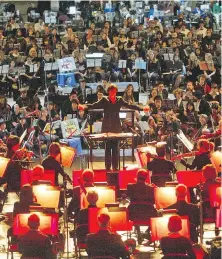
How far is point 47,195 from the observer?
1312cm

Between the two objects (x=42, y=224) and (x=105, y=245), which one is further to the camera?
(x=42, y=224)

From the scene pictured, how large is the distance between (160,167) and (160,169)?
3 centimetres

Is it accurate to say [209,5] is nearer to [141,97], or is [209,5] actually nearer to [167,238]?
[141,97]

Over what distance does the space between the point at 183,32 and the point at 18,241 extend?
777 inches

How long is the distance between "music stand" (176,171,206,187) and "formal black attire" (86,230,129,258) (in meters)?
2.59

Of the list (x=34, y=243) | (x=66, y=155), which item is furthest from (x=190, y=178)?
(x=34, y=243)

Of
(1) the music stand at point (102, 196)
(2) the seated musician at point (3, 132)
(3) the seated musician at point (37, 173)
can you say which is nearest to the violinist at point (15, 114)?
(2) the seated musician at point (3, 132)

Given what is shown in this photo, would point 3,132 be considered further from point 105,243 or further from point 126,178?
point 105,243

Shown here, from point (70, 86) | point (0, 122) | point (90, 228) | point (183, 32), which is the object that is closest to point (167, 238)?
point (90, 228)

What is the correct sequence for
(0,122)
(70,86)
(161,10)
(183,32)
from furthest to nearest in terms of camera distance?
(161,10)
(183,32)
(70,86)
(0,122)

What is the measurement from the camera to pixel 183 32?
3045 centimetres

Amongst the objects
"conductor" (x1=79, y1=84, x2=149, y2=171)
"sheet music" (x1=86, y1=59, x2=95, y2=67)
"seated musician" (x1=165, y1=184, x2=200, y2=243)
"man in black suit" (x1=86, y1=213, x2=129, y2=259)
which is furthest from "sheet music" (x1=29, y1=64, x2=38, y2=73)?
"man in black suit" (x1=86, y1=213, x2=129, y2=259)

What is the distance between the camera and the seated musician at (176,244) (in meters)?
11.3

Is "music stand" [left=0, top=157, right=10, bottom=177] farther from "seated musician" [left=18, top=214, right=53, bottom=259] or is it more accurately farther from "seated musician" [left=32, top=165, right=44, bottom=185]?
"seated musician" [left=18, top=214, right=53, bottom=259]
